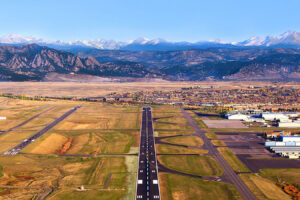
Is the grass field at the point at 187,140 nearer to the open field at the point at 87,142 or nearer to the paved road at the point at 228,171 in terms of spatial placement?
the paved road at the point at 228,171

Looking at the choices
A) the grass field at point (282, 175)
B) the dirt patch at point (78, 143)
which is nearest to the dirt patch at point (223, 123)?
the grass field at point (282, 175)

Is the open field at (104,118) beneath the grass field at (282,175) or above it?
above

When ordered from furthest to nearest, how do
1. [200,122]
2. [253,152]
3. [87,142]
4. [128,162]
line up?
[200,122], [87,142], [253,152], [128,162]

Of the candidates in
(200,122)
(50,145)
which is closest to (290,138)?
(200,122)

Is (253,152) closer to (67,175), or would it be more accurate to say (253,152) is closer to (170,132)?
(170,132)

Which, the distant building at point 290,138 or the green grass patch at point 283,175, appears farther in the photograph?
the distant building at point 290,138

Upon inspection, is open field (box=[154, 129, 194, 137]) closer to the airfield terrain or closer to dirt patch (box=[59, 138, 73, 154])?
the airfield terrain
